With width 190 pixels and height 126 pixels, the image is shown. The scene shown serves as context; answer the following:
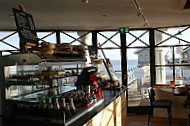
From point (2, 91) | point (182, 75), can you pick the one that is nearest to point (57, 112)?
point (2, 91)

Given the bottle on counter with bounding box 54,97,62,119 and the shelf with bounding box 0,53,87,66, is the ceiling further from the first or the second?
the bottle on counter with bounding box 54,97,62,119

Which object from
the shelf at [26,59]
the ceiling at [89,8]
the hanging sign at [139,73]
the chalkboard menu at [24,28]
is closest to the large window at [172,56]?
the hanging sign at [139,73]

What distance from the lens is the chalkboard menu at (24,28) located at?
2.16 meters

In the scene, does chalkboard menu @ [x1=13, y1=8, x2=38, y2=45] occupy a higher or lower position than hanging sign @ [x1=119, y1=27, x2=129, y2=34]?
lower

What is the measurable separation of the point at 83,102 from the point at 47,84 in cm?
48

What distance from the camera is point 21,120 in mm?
2201

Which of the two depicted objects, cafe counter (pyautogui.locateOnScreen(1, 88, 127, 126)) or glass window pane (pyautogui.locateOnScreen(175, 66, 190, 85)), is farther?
glass window pane (pyautogui.locateOnScreen(175, 66, 190, 85))

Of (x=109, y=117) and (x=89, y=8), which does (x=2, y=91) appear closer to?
(x=109, y=117)

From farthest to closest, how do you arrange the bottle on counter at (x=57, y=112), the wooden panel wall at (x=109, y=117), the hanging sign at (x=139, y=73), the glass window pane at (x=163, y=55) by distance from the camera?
the hanging sign at (x=139, y=73) < the glass window pane at (x=163, y=55) < the wooden panel wall at (x=109, y=117) < the bottle on counter at (x=57, y=112)

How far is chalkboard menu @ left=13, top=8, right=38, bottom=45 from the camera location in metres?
2.16

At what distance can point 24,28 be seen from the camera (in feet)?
7.41

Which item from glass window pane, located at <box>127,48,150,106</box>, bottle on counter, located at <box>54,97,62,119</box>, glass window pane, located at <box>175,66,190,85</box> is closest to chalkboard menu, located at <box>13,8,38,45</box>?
bottle on counter, located at <box>54,97,62,119</box>

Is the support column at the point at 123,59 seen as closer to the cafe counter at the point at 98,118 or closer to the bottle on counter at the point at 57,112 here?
the cafe counter at the point at 98,118

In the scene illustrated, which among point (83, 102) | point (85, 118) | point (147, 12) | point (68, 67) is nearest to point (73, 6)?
point (68, 67)
